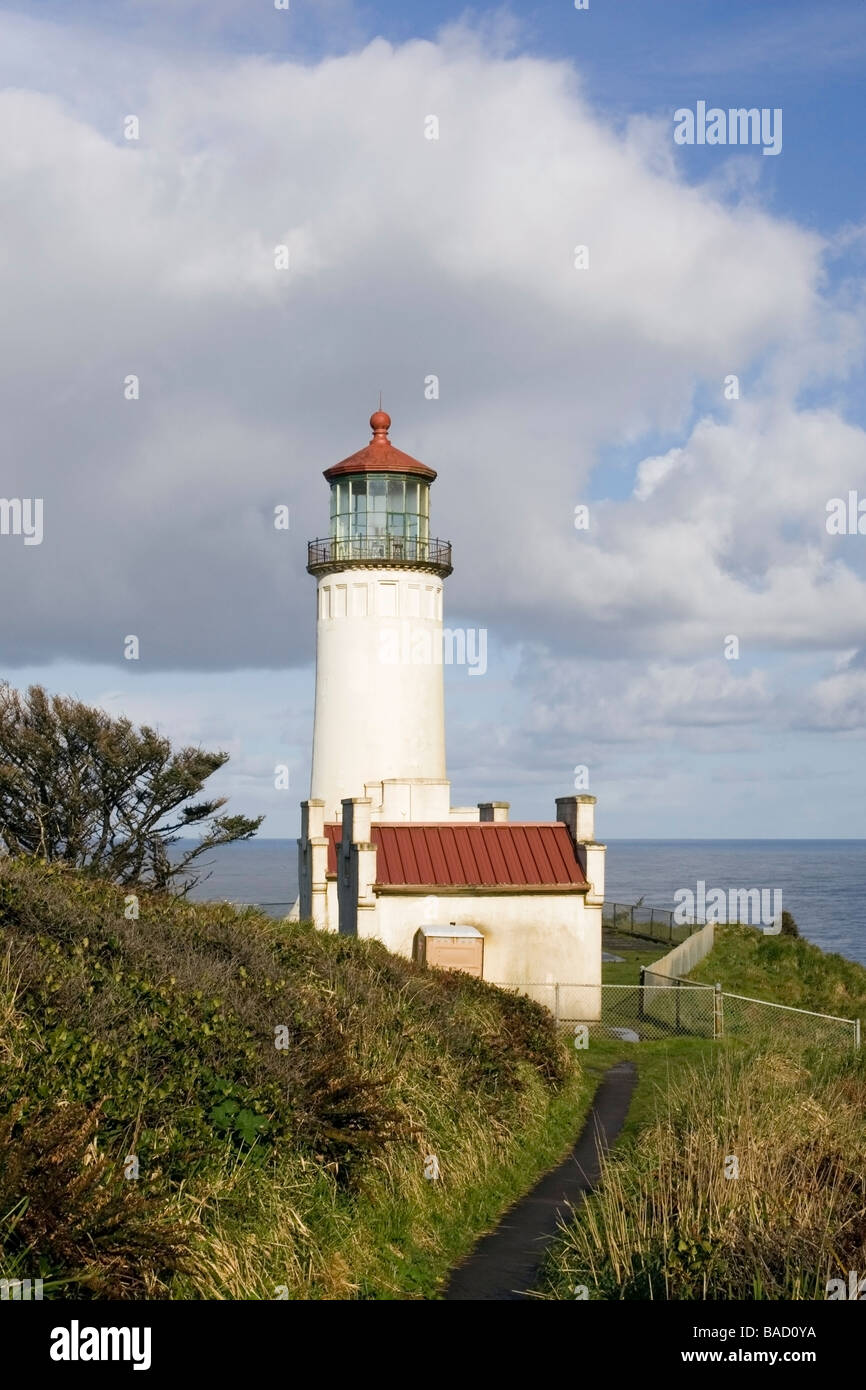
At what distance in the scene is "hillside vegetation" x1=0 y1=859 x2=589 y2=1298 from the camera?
837cm

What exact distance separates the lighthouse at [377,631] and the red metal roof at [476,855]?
755 centimetres

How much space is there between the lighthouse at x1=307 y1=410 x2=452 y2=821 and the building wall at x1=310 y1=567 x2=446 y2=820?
3 cm

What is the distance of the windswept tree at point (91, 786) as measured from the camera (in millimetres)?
33156

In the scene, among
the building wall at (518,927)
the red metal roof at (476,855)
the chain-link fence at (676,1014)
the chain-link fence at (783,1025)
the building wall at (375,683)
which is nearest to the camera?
the chain-link fence at (783,1025)

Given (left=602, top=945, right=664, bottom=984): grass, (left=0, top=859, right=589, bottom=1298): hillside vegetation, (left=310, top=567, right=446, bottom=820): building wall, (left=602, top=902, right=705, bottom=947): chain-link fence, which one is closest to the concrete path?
(left=0, top=859, right=589, bottom=1298): hillside vegetation

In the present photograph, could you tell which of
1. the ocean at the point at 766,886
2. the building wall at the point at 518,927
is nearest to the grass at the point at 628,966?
the building wall at the point at 518,927

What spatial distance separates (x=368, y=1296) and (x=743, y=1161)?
11.1ft

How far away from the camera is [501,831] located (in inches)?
1105

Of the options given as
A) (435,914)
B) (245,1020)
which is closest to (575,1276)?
(245,1020)

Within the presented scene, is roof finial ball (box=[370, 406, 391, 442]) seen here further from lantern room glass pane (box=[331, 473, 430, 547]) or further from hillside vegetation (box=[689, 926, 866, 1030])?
hillside vegetation (box=[689, 926, 866, 1030])

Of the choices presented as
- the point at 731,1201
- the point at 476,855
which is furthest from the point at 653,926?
the point at 731,1201

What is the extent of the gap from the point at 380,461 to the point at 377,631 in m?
4.58

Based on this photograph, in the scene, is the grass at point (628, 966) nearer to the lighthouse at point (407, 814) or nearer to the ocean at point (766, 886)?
the lighthouse at point (407, 814)
